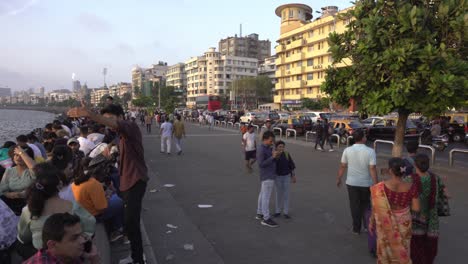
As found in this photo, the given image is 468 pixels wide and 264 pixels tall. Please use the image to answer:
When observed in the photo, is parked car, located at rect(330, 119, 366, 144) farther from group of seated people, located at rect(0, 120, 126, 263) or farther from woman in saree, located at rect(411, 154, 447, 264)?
woman in saree, located at rect(411, 154, 447, 264)

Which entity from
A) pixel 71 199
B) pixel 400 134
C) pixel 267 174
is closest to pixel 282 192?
pixel 267 174

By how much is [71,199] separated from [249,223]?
3329 millimetres

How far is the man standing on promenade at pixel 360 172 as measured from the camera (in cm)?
538

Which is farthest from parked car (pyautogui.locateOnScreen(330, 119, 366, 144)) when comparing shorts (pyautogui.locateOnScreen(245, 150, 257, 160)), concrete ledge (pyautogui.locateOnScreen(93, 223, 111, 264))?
concrete ledge (pyautogui.locateOnScreen(93, 223, 111, 264))

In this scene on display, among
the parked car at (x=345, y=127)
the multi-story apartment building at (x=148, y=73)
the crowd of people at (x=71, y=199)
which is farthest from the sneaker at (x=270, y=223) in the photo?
the multi-story apartment building at (x=148, y=73)

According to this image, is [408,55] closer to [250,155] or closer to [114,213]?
[250,155]

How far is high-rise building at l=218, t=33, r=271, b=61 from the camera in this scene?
120m

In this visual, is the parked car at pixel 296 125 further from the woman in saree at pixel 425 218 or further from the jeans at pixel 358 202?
the woman in saree at pixel 425 218

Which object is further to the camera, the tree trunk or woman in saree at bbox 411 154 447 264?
the tree trunk

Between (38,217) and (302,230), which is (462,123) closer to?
(302,230)

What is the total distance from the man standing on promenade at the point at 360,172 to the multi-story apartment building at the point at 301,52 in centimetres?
4882

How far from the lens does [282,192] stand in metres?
6.59

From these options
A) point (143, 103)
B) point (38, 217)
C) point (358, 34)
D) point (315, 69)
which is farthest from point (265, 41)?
point (38, 217)

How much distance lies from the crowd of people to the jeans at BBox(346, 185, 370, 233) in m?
3.10
